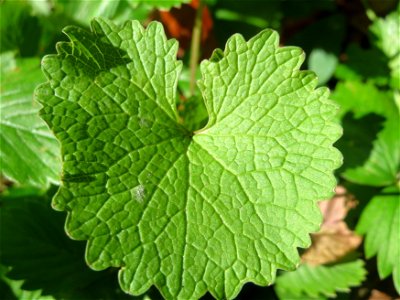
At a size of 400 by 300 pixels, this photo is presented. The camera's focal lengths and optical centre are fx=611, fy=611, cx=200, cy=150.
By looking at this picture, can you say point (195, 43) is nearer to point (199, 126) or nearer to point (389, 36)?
point (199, 126)

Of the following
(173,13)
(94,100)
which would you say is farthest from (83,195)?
(173,13)

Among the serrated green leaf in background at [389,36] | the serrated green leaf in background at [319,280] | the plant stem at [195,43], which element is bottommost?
the serrated green leaf in background at [319,280]

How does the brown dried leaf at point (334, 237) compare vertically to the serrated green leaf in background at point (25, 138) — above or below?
above

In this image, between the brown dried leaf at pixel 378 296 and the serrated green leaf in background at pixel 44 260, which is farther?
the brown dried leaf at pixel 378 296

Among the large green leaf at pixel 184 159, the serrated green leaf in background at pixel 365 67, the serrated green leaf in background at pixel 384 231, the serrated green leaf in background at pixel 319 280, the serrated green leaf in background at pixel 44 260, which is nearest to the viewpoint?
the large green leaf at pixel 184 159

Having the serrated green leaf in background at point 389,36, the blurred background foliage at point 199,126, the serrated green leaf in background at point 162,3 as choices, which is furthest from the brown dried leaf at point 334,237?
the serrated green leaf in background at point 162,3

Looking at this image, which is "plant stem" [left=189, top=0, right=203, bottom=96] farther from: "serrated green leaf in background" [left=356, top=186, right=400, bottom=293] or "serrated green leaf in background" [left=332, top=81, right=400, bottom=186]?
"serrated green leaf in background" [left=356, top=186, right=400, bottom=293]

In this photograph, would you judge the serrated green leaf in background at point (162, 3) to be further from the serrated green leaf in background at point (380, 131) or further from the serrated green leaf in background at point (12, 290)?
the serrated green leaf in background at point (12, 290)
